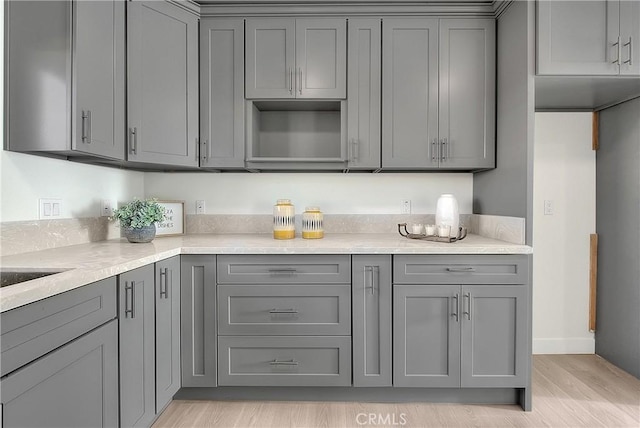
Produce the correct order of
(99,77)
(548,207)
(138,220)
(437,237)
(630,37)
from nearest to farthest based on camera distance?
1. (99,77)
2. (630,37)
3. (138,220)
4. (437,237)
5. (548,207)

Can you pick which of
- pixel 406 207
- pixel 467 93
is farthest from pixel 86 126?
pixel 467 93

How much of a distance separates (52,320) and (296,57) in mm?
1882

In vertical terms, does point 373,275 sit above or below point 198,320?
above

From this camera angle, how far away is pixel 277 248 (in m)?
1.92

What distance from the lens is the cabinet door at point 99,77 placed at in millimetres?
1552

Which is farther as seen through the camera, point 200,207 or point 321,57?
point 200,207

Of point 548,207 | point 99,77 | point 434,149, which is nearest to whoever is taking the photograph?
point 99,77

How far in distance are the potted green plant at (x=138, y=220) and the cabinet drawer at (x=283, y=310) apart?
0.56m

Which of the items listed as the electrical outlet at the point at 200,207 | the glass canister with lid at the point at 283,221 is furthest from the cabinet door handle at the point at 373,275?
the electrical outlet at the point at 200,207

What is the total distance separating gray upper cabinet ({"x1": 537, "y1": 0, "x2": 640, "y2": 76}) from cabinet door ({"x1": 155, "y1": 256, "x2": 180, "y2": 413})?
2241 mm

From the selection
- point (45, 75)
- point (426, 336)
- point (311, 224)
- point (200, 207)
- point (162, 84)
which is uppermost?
point (162, 84)

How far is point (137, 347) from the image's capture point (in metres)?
1.57

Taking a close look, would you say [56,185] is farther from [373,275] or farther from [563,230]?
[563,230]

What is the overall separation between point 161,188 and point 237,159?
0.76 m
